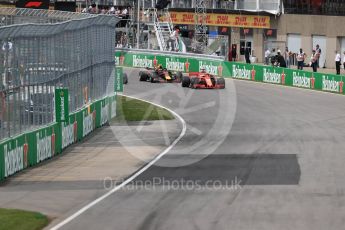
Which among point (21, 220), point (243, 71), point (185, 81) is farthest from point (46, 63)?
point (243, 71)

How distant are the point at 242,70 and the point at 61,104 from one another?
2833 cm

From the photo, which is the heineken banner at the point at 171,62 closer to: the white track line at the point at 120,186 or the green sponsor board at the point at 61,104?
the white track line at the point at 120,186

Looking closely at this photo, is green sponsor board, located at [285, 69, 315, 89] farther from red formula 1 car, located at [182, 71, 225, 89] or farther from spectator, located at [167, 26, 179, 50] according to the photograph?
spectator, located at [167, 26, 179, 50]

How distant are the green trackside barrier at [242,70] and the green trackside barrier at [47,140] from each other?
1699cm

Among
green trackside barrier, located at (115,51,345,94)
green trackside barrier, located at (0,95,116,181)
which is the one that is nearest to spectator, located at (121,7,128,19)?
green trackside barrier, located at (115,51,345,94)

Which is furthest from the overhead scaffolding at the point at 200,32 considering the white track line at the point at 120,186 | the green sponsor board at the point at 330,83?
the white track line at the point at 120,186

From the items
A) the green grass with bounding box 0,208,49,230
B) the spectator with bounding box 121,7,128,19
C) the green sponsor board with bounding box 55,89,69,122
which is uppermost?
the spectator with bounding box 121,7,128,19

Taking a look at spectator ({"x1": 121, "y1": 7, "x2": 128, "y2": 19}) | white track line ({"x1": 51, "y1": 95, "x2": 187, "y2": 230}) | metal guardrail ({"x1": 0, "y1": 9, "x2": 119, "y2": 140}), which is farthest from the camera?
spectator ({"x1": 121, "y1": 7, "x2": 128, "y2": 19})

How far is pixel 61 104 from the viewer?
25.4 metres

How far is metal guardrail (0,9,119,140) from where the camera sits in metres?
22.0

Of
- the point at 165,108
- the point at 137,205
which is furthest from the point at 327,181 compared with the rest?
the point at 165,108

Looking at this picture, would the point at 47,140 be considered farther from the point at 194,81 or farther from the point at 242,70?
the point at 242,70

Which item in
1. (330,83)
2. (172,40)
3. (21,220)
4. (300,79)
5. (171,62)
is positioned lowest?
(21,220)

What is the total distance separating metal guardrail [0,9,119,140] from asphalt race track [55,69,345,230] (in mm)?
3948
